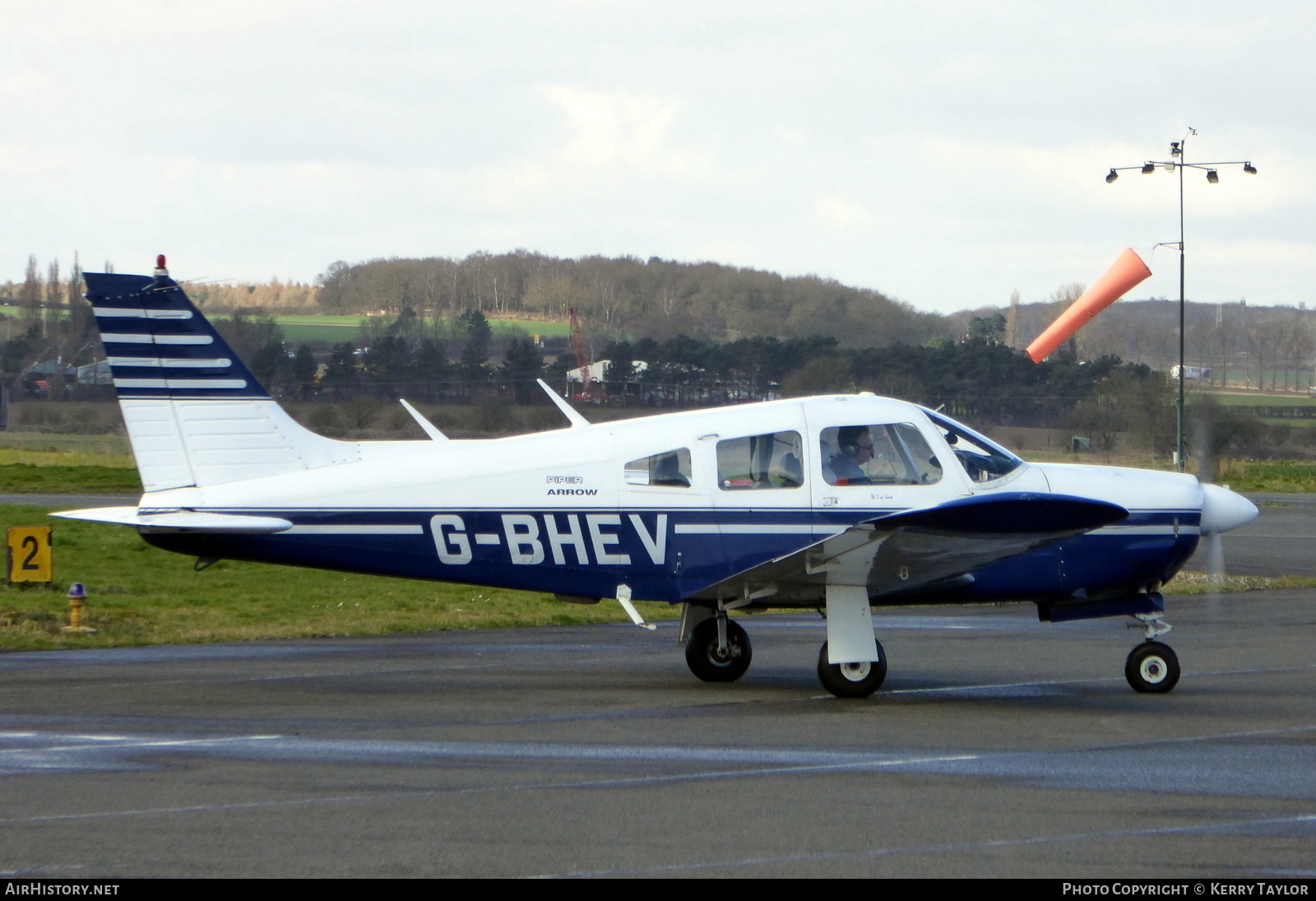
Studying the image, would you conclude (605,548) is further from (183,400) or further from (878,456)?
(183,400)

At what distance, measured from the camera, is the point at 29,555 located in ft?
51.6

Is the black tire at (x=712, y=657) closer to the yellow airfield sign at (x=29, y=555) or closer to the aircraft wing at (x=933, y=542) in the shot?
the aircraft wing at (x=933, y=542)

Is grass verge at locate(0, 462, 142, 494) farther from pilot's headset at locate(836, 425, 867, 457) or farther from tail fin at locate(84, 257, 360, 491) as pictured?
pilot's headset at locate(836, 425, 867, 457)

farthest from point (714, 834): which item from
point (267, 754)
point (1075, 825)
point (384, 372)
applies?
point (384, 372)

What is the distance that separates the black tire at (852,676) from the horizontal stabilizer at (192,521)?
4276 millimetres

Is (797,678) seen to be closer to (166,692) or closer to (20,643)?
(166,692)

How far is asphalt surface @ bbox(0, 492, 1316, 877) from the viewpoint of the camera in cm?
578

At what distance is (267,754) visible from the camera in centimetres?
793

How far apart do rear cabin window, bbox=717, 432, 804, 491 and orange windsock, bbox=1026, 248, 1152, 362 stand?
5660mm

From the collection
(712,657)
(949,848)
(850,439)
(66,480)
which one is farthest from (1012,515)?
(66,480)

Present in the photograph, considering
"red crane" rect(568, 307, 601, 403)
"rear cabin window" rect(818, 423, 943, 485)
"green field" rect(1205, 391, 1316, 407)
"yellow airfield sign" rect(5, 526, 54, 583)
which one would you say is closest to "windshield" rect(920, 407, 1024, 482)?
"rear cabin window" rect(818, 423, 943, 485)

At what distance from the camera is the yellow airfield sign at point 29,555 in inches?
619

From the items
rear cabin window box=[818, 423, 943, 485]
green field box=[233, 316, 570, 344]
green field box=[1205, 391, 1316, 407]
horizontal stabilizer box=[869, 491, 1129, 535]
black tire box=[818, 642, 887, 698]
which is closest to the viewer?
horizontal stabilizer box=[869, 491, 1129, 535]

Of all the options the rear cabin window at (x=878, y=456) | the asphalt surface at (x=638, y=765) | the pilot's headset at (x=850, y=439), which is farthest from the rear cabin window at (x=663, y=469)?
the asphalt surface at (x=638, y=765)
